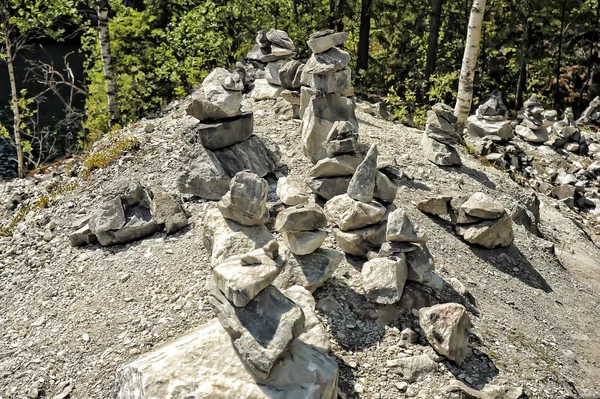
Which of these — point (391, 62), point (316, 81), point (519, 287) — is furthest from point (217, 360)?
point (391, 62)

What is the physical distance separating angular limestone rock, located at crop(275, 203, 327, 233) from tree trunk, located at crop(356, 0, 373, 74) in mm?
19697

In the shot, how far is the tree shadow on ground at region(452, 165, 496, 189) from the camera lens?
13.7 m

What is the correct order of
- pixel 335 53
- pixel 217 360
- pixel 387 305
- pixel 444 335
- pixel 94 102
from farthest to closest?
pixel 94 102 < pixel 335 53 < pixel 387 305 < pixel 444 335 < pixel 217 360

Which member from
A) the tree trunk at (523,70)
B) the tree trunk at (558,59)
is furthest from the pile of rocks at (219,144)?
the tree trunk at (558,59)

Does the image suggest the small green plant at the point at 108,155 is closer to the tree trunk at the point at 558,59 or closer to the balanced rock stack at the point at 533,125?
the balanced rock stack at the point at 533,125

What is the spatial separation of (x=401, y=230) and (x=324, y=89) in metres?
4.77

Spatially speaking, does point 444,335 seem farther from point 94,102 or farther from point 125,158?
point 94,102

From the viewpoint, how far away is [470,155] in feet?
51.9

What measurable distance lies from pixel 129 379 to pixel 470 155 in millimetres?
11848

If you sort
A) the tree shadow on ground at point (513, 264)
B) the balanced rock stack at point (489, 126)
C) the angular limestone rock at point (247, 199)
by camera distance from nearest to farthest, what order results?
the angular limestone rock at point (247, 199), the tree shadow on ground at point (513, 264), the balanced rock stack at point (489, 126)

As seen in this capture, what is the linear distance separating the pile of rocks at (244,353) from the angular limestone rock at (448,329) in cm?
146

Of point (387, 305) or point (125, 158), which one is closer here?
point (387, 305)

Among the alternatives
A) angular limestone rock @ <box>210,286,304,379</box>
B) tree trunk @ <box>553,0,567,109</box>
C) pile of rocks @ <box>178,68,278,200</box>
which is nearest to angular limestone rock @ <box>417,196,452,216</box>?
pile of rocks @ <box>178,68,278,200</box>

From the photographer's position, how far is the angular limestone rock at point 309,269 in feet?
26.3
